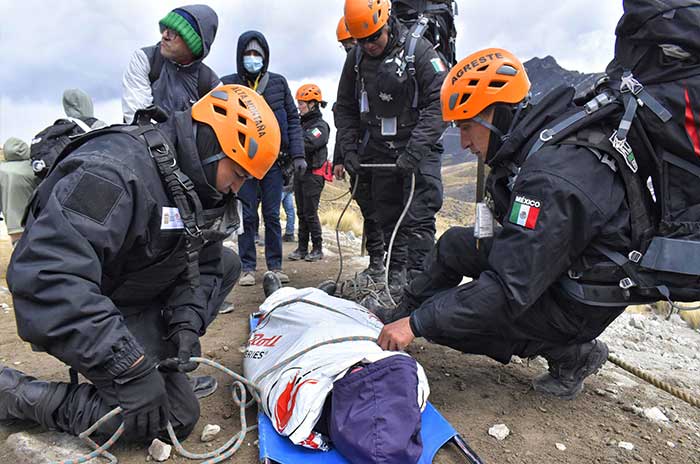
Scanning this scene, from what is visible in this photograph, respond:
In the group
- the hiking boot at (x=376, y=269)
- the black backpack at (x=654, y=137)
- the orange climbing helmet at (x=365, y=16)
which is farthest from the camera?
the hiking boot at (x=376, y=269)

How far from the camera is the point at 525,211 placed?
7.59ft

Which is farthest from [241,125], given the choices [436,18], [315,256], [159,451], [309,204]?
[315,256]

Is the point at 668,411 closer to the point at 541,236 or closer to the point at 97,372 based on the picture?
the point at 541,236

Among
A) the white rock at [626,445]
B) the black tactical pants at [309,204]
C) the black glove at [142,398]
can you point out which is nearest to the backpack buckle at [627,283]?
the white rock at [626,445]

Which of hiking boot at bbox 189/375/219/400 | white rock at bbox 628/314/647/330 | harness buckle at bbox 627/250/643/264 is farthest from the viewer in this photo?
white rock at bbox 628/314/647/330

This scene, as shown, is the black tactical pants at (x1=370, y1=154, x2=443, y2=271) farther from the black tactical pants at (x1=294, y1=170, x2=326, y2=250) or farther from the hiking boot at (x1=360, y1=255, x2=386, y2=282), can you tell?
the black tactical pants at (x1=294, y1=170, x2=326, y2=250)

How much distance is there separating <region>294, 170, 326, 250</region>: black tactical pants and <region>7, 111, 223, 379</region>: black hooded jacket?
439 cm

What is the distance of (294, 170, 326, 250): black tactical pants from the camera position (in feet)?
22.4

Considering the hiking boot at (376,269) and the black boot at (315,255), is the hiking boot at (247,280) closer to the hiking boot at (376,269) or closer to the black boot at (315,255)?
the hiking boot at (376,269)

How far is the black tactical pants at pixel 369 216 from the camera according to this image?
5.28 meters

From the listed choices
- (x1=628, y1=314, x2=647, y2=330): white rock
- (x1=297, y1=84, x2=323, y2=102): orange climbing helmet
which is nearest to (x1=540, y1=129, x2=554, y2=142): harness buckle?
(x1=628, y1=314, x2=647, y2=330): white rock

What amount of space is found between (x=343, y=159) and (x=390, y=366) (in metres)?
3.39

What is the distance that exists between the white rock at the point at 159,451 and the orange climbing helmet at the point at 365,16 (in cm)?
361

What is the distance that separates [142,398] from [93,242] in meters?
0.72
